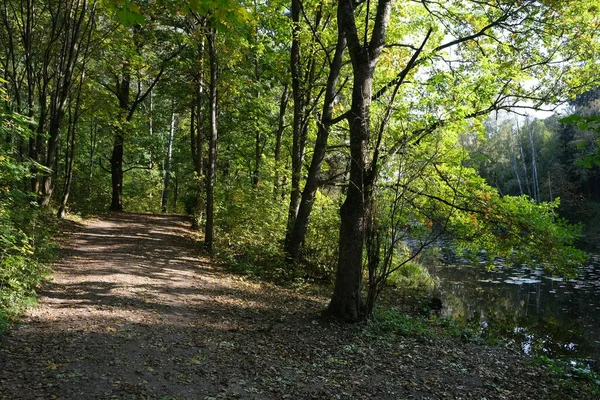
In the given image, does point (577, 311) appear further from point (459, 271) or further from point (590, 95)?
point (590, 95)

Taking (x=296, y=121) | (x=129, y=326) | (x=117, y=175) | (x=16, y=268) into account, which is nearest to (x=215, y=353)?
(x=129, y=326)

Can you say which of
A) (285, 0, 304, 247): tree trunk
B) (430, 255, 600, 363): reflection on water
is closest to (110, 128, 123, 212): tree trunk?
(285, 0, 304, 247): tree trunk

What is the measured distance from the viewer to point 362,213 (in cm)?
668

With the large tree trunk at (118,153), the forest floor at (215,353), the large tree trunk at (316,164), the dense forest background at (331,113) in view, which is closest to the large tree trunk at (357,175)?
the dense forest background at (331,113)

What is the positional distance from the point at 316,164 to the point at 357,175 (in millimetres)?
3981

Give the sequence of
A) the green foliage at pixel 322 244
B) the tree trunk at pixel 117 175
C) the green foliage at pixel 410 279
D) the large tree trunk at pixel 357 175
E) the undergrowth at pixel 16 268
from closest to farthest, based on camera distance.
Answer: the undergrowth at pixel 16 268
the large tree trunk at pixel 357 175
the green foliage at pixel 322 244
the green foliage at pixel 410 279
the tree trunk at pixel 117 175

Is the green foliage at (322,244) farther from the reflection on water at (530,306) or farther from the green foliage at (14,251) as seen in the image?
the green foliage at (14,251)

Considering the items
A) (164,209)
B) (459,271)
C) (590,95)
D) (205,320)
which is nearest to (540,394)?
(205,320)

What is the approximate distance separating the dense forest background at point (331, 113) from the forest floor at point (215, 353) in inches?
38.0

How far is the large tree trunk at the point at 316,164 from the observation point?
10.2 meters

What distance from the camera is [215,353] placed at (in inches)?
201

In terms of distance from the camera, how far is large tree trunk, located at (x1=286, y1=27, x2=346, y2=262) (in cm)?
→ 1020

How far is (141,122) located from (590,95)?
1486 inches

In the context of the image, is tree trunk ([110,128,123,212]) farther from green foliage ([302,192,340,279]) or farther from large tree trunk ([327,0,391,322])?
large tree trunk ([327,0,391,322])
